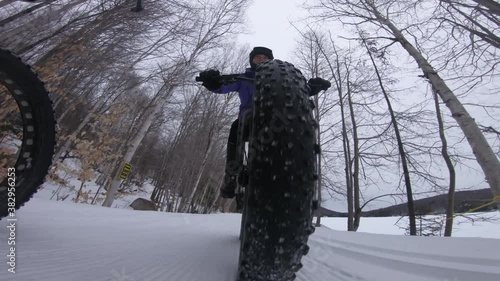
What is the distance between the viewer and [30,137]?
126 centimetres

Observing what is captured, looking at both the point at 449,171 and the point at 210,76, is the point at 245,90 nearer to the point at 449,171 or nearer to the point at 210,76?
the point at 210,76

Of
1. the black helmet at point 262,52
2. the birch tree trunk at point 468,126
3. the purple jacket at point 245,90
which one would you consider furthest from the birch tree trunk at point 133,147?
the black helmet at point 262,52

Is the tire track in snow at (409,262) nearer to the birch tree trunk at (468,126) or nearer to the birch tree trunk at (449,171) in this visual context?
the birch tree trunk at (468,126)

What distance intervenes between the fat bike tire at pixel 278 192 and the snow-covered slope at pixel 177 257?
0.30m

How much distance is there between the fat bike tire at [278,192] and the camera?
916mm

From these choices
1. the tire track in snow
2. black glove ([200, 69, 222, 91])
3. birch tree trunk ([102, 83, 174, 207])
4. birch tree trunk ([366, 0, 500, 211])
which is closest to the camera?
the tire track in snow

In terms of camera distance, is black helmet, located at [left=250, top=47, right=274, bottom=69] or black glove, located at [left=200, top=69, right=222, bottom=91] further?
black helmet, located at [left=250, top=47, right=274, bottom=69]

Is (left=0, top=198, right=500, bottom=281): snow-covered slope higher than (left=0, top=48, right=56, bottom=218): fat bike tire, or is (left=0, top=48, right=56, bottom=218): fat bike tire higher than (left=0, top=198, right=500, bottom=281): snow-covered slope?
(left=0, top=48, right=56, bottom=218): fat bike tire

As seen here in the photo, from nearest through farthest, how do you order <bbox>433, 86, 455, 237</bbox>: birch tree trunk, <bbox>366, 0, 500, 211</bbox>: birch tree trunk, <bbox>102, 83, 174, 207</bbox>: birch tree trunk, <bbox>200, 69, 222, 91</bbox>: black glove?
<bbox>200, 69, 222, 91</bbox>: black glove, <bbox>366, 0, 500, 211</bbox>: birch tree trunk, <bbox>433, 86, 455, 237</bbox>: birch tree trunk, <bbox>102, 83, 174, 207</bbox>: birch tree trunk

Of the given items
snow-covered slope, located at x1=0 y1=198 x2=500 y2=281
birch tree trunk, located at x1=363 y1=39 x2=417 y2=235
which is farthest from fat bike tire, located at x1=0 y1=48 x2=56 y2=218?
birch tree trunk, located at x1=363 y1=39 x2=417 y2=235

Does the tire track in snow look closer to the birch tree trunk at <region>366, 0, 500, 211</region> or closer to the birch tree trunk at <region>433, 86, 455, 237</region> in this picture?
the birch tree trunk at <region>366, 0, 500, 211</region>

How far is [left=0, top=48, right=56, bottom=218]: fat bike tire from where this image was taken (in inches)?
46.9

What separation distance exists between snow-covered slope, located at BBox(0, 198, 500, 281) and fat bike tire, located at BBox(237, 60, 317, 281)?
296 mm

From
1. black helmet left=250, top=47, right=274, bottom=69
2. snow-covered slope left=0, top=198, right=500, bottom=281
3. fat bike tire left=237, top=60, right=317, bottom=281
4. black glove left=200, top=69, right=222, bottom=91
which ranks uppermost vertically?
black helmet left=250, top=47, right=274, bottom=69
